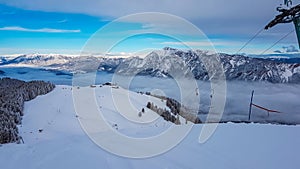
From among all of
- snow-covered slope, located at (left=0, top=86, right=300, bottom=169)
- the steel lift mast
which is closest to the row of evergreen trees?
snow-covered slope, located at (left=0, top=86, right=300, bottom=169)

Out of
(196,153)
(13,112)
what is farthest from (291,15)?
(13,112)

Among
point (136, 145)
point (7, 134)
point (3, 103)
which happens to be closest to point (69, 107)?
point (3, 103)

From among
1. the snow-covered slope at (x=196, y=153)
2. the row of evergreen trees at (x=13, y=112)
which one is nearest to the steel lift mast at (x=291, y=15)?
the snow-covered slope at (x=196, y=153)

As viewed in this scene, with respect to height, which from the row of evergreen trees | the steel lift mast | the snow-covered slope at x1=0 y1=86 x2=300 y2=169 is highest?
the steel lift mast

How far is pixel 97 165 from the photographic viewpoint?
6.69 m

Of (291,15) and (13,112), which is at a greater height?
(291,15)

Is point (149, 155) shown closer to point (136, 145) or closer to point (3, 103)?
point (136, 145)

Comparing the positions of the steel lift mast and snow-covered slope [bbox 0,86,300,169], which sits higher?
the steel lift mast

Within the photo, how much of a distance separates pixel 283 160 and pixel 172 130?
426 cm

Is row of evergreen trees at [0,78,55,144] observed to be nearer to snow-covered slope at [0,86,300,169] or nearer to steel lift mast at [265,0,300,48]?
snow-covered slope at [0,86,300,169]

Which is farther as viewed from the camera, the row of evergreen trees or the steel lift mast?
the row of evergreen trees

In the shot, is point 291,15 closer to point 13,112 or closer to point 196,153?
point 196,153

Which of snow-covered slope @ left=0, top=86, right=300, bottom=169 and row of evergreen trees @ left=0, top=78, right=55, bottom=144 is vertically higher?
snow-covered slope @ left=0, top=86, right=300, bottom=169

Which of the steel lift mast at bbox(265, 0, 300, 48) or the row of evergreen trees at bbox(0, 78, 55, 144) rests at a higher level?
the steel lift mast at bbox(265, 0, 300, 48)
